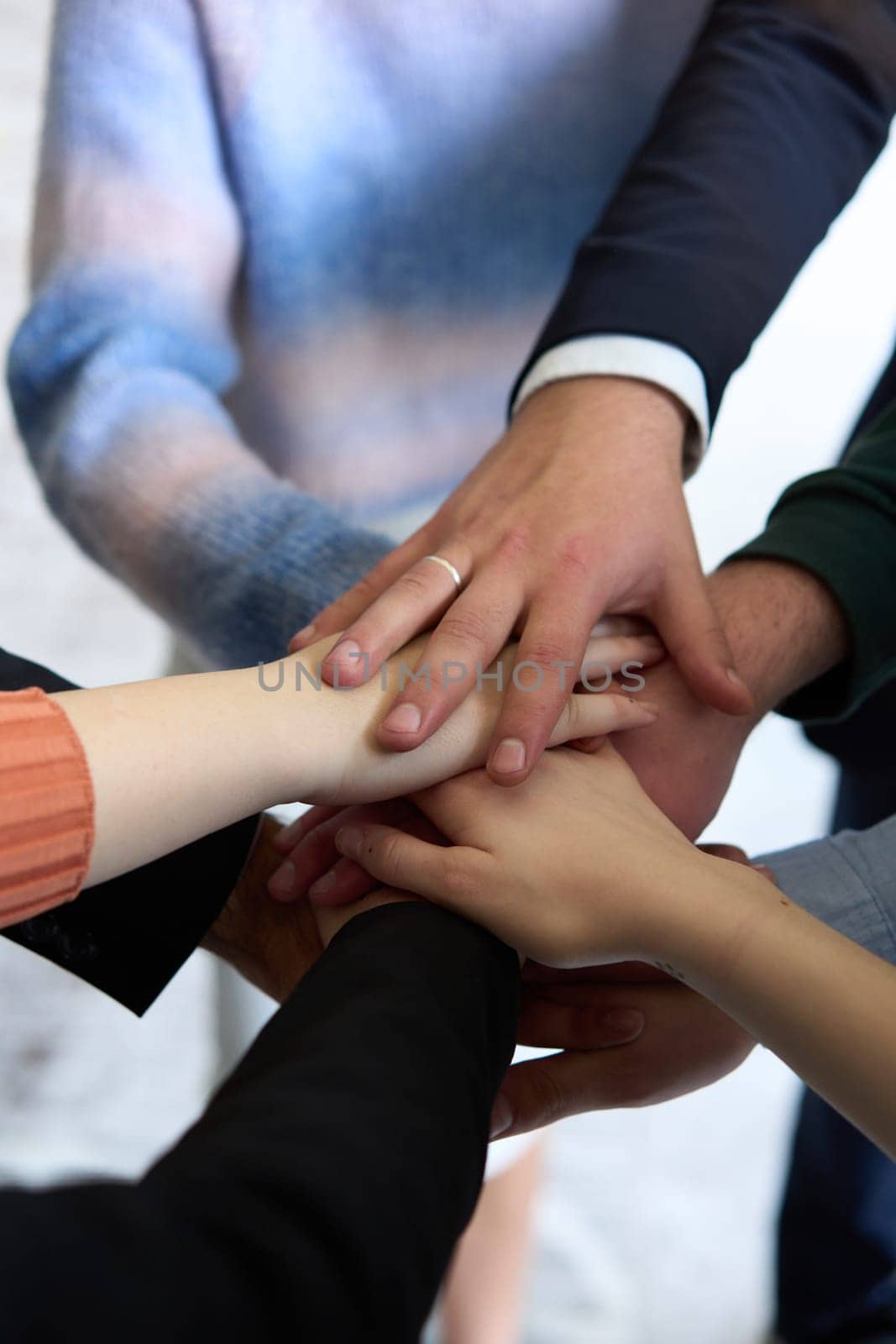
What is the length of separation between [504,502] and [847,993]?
0.37 m

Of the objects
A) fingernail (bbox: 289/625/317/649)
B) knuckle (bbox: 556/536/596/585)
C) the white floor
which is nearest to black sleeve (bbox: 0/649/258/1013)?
fingernail (bbox: 289/625/317/649)

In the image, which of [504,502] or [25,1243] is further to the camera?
[504,502]

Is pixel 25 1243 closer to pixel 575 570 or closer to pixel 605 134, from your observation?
pixel 575 570

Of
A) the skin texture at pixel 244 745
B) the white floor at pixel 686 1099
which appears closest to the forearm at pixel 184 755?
the skin texture at pixel 244 745

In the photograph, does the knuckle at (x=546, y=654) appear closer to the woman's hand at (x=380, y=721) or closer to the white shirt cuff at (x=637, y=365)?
the woman's hand at (x=380, y=721)

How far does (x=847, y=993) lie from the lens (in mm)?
449

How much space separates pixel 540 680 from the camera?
598 mm

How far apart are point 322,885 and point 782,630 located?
1.12 ft

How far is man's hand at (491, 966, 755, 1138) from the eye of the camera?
22.8 inches

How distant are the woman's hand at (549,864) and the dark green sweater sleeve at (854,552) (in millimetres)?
232

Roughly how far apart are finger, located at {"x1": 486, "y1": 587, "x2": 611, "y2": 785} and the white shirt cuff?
19 centimetres

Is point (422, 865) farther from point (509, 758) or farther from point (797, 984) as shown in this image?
point (797, 984)

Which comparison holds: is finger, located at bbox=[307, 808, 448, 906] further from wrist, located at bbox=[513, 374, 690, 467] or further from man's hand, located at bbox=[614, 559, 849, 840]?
wrist, located at bbox=[513, 374, 690, 467]

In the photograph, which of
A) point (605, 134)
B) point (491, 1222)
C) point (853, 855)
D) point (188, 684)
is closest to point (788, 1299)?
point (491, 1222)
